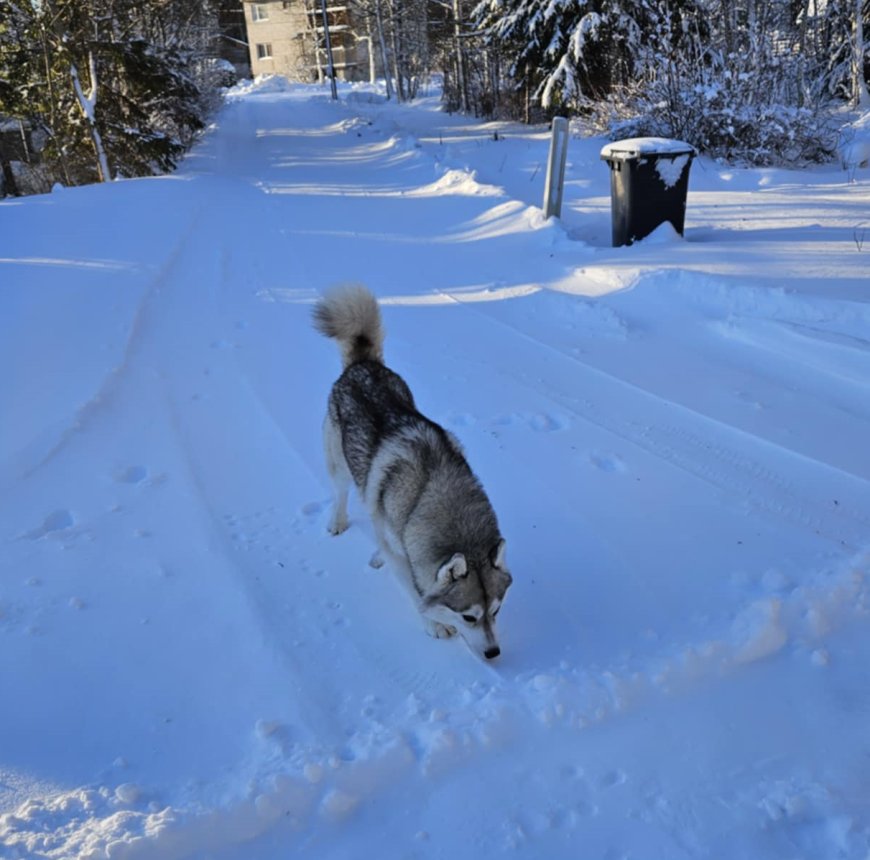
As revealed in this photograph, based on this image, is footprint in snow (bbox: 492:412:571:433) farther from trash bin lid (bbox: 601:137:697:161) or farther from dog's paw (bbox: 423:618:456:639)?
trash bin lid (bbox: 601:137:697:161)

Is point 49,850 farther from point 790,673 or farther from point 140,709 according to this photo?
point 790,673

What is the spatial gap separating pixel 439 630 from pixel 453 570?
22.2 inches

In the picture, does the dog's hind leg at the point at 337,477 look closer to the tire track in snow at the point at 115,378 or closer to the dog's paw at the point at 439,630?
the dog's paw at the point at 439,630

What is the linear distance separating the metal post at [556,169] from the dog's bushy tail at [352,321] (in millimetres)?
6180

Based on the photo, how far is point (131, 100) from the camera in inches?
797

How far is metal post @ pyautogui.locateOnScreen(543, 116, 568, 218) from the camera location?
9516 millimetres

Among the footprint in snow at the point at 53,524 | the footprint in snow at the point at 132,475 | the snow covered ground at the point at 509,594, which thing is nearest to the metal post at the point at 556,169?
the snow covered ground at the point at 509,594

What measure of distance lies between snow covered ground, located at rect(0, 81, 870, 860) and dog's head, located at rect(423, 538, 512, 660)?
0.18 metres

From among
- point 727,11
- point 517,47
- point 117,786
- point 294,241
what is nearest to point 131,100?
point 517,47

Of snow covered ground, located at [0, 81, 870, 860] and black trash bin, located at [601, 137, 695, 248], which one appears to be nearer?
snow covered ground, located at [0, 81, 870, 860]

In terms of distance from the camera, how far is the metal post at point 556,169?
31.2 ft

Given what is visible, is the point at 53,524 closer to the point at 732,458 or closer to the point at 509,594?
the point at 509,594

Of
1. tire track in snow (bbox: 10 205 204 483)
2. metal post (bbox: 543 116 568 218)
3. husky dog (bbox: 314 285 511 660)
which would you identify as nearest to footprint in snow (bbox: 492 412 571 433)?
husky dog (bbox: 314 285 511 660)

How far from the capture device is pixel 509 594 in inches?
136
